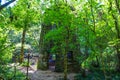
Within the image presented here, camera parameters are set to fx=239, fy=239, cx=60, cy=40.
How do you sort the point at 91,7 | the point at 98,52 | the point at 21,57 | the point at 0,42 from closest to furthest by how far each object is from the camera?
the point at 0,42, the point at 91,7, the point at 98,52, the point at 21,57

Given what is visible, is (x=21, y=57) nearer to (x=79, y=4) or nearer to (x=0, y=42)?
(x=79, y=4)

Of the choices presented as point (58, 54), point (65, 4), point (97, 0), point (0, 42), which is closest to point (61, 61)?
point (58, 54)

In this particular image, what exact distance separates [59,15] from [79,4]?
1.57 m

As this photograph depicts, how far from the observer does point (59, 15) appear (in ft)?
54.3

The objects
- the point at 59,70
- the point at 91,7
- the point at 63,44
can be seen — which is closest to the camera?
the point at 91,7

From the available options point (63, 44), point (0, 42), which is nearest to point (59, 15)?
point (63, 44)

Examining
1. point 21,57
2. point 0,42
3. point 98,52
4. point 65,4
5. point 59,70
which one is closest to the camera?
point 0,42

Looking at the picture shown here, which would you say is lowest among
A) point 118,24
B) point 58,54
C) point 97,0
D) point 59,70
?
point 59,70

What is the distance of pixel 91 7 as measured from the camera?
14.4 meters

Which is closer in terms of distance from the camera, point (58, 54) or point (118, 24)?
point (118, 24)

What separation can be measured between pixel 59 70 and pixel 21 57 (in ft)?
15.3

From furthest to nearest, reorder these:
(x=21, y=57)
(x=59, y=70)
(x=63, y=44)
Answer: (x=21, y=57) → (x=59, y=70) → (x=63, y=44)

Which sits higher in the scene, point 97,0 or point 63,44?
point 97,0

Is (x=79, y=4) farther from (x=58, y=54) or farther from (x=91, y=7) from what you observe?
(x=58, y=54)
